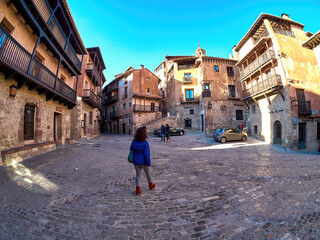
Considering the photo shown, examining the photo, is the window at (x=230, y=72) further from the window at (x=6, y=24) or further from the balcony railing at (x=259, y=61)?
the window at (x=6, y=24)

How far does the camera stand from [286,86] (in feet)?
38.0

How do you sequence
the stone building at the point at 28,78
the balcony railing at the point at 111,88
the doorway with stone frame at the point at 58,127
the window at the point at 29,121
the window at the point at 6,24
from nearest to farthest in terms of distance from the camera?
the stone building at the point at 28,78, the window at the point at 6,24, the window at the point at 29,121, the doorway with stone frame at the point at 58,127, the balcony railing at the point at 111,88

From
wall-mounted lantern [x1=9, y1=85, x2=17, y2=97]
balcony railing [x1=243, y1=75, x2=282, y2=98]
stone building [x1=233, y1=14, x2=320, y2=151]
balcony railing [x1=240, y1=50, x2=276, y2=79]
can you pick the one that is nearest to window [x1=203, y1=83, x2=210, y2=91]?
balcony railing [x1=240, y1=50, x2=276, y2=79]

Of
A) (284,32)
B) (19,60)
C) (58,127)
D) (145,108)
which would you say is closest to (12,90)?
(19,60)

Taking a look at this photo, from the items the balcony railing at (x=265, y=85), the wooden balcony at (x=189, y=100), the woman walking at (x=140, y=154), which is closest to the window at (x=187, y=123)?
the wooden balcony at (x=189, y=100)

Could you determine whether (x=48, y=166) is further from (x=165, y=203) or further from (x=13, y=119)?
(x=165, y=203)

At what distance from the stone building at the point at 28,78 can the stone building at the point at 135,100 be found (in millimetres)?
14504

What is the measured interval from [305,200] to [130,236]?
3787 mm

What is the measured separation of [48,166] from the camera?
17.0 feet

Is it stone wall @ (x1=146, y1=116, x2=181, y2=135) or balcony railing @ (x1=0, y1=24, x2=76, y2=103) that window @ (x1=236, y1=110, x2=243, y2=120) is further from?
balcony railing @ (x1=0, y1=24, x2=76, y2=103)

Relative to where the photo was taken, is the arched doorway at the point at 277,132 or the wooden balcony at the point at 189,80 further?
the wooden balcony at the point at 189,80

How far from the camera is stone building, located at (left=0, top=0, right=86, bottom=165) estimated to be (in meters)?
5.41

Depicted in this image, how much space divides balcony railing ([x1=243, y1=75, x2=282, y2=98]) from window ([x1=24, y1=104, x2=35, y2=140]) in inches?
697

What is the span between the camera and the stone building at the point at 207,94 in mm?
22016
